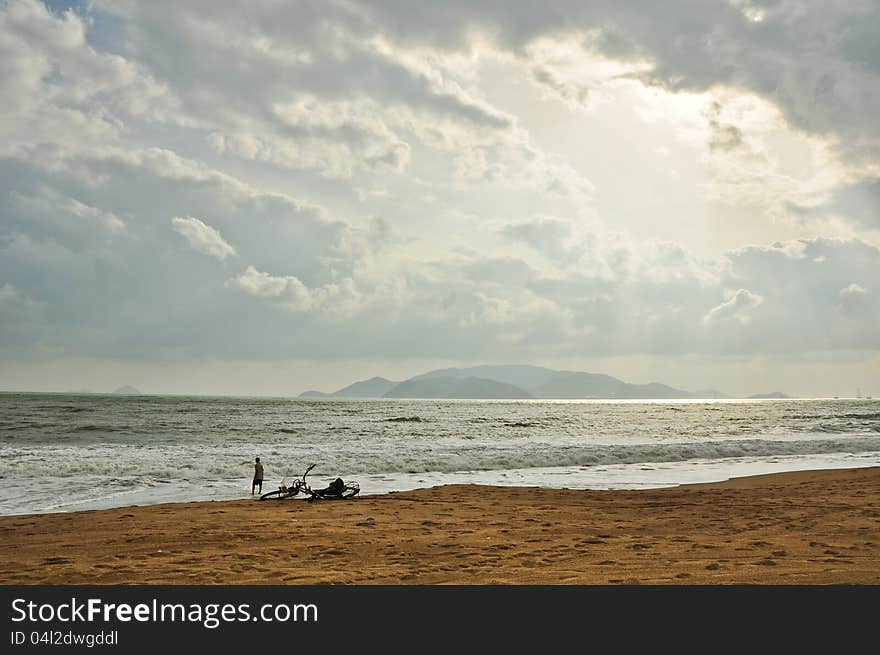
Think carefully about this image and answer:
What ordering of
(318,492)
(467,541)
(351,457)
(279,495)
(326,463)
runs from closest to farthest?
(467,541), (318,492), (279,495), (326,463), (351,457)

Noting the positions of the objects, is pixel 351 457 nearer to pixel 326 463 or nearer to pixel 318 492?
pixel 326 463

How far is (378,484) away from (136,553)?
12476mm

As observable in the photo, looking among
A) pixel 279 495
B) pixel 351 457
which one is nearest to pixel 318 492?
pixel 279 495

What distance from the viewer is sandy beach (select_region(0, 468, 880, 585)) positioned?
9375 millimetres

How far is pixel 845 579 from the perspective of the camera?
8.22 m

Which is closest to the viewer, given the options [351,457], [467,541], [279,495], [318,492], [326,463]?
[467,541]

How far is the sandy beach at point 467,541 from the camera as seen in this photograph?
9375 mm

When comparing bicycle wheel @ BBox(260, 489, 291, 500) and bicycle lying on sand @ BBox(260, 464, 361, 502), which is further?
bicycle wheel @ BBox(260, 489, 291, 500)

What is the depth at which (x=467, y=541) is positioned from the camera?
12.1 m

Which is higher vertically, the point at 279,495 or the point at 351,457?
the point at 279,495

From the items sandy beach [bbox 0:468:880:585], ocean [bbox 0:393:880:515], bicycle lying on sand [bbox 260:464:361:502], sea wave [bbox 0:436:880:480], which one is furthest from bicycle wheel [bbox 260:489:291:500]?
sea wave [bbox 0:436:880:480]

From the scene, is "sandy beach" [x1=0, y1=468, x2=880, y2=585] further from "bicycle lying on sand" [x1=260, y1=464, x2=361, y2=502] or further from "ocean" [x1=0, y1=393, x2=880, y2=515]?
"ocean" [x1=0, y1=393, x2=880, y2=515]
